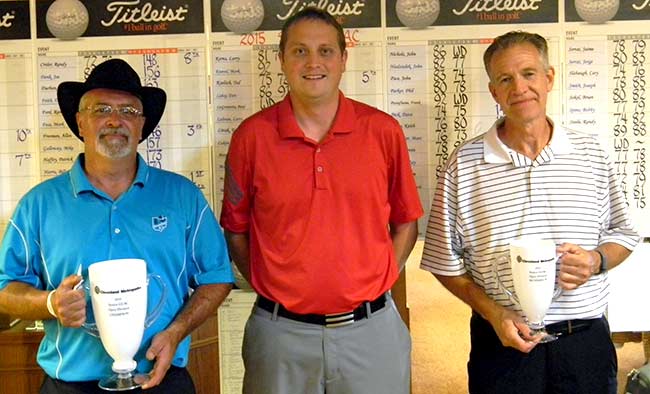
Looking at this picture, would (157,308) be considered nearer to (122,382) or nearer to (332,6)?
(122,382)

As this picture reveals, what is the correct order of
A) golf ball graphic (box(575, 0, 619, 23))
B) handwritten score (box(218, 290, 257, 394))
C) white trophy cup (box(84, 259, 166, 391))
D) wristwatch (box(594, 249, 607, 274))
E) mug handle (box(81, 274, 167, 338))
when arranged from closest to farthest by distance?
white trophy cup (box(84, 259, 166, 391)) < mug handle (box(81, 274, 167, 338)) < wristwatch (box(594, 249, 607, 274)) < golf ball graphic (box(575, 0, 619, 23)) < handwritten score (box(218, 290, 257, 394))

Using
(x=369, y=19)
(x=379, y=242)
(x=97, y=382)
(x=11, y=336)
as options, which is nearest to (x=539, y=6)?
(x=369, y=19)

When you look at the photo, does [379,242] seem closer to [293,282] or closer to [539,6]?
[293,282]

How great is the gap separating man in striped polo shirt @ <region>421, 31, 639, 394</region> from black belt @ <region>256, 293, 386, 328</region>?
0.29 meters

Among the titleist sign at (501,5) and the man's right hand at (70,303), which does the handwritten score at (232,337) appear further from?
the titleist sign at (501,5)

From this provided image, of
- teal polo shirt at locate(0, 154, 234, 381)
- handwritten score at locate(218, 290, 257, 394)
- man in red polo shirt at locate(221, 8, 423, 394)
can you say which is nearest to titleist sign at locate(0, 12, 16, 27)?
teal polo shirt at locate(0, 154, 234, 381)

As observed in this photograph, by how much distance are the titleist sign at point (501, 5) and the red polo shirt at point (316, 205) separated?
662mm

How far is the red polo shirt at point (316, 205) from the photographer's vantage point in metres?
2.06

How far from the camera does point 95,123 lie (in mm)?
1957

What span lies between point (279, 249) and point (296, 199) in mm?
153

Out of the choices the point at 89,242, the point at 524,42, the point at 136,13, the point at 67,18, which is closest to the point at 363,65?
the point at 524,42

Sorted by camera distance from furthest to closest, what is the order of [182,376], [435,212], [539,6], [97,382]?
1. [539,6]
2. [435,212]
3. [182,376]
4. [97,382]

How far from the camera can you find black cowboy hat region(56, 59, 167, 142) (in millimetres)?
1985

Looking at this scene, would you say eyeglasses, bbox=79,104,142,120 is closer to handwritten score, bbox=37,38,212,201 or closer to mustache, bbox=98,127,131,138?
mustache, bbox=98,127,131,138
